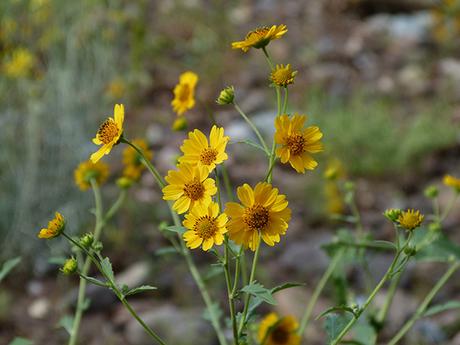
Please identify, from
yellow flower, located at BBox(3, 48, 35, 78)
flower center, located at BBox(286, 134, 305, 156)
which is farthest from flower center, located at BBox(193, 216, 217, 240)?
yellow flower, located at BBox(3, 48, 35, 78)

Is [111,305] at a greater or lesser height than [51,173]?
lesser

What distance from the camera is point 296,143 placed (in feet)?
3.88

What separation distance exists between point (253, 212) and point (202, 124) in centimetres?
330

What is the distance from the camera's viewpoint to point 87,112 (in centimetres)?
370

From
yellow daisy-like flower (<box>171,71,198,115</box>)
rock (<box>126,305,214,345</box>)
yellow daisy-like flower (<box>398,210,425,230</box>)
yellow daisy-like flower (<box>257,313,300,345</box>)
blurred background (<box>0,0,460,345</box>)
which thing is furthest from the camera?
blurred background (<box>0,0,460,345</box>)

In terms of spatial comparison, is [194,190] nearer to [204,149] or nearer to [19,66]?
[204,149]

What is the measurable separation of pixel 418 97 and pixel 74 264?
400 cm

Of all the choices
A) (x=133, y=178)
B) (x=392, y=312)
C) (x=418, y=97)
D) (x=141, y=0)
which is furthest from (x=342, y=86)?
(x=133, y=178)

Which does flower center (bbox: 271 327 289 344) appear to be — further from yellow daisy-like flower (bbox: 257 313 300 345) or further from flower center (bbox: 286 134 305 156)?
flower center (bbox: 286 134 305 156)

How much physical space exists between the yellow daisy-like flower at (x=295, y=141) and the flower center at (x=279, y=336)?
75 centimetres

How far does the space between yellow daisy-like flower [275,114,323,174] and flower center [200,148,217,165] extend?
13 cm

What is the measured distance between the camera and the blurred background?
2.92 metres

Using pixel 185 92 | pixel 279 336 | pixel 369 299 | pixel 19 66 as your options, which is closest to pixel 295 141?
pixel 369 299

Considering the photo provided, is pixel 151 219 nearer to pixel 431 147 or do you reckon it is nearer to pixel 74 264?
pixel 431 147
